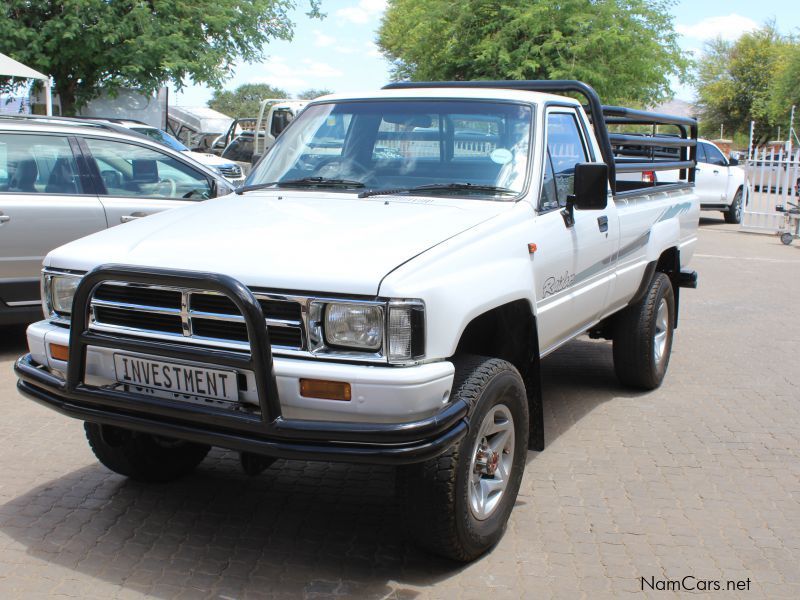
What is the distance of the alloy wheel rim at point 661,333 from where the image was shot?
20.9 ft

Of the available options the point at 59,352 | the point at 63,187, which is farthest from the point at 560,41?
the point at 59,352

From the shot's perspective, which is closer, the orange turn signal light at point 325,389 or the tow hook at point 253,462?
the orange turn signal light at point 325,389

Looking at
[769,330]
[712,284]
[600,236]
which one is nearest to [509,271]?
[600,236]

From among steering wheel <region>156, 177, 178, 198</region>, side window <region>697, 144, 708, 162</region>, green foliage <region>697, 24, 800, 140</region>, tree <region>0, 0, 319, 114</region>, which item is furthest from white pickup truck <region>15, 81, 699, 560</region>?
green foliage <region>697, 24, 800, 140</region>

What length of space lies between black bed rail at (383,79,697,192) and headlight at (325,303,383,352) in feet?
8.21

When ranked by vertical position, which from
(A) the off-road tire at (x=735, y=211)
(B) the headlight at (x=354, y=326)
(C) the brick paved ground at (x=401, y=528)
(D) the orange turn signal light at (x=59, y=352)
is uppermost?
(B) the headlight at (x=354, y=326)

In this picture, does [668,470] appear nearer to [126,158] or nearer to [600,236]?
[600,236]

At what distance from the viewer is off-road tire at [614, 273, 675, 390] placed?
6.00 m

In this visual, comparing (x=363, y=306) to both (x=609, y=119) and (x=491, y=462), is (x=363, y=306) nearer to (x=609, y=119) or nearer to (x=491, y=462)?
(x=491, y=462)

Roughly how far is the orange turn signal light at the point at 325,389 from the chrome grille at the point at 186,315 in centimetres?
15

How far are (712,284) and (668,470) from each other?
23.6ft

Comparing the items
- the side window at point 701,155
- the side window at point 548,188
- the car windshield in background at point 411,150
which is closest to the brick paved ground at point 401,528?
the side window at point 548,188

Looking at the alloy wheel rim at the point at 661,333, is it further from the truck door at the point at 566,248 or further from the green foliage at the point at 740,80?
the green foliage at the point at 740,80

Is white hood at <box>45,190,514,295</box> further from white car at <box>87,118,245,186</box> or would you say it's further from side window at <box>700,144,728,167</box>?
side window at <box>700,144,728,167</box>
